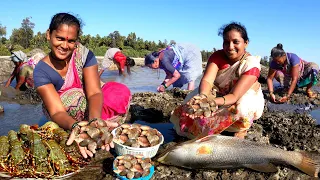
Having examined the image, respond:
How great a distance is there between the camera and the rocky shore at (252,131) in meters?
2.87

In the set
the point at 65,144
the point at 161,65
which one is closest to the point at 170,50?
the point at 161,65

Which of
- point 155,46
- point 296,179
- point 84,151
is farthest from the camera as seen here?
point 155,46

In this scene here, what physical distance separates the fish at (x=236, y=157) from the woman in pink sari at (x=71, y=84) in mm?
771

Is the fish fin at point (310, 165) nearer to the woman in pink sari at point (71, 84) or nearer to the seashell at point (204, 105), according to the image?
the seashell at point (204, 105)

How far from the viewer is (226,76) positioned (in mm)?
3762

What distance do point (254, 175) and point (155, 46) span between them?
31259 millimetres

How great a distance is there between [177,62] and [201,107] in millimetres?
3954

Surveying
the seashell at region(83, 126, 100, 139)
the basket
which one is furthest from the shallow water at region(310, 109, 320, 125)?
the seashell at region(83, 126, 100, 139)

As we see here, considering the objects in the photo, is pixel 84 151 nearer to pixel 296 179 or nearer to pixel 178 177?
pixel 178 177

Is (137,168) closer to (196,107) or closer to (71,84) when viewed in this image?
(196,107)

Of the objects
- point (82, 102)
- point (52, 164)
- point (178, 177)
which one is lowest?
point (178, 177)

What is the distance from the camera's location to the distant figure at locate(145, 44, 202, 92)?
6637mm

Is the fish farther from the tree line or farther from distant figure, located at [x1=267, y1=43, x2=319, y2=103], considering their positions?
the tree line

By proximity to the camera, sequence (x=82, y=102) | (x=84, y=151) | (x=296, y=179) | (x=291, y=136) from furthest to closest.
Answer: (x=291, y=136), (x=82, y=102), (x=296, y=179), (x=84, y=151)
